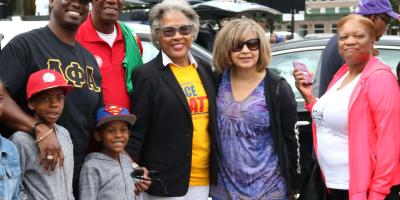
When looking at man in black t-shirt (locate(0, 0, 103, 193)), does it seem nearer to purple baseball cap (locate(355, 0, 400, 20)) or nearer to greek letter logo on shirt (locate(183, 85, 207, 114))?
greek letter logo on shirt (locate(183, 85, 207, 114))

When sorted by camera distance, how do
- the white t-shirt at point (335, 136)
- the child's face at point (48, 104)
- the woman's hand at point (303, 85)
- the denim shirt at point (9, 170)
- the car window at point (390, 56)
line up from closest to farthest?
1. the denim shirt at point (9, 170)
2. the child's face at point (48, 104)
3. the white t-shirt at point (335, 136)
4. the woman's hand at point (303, 85)
5. the car window at point (390, 56)

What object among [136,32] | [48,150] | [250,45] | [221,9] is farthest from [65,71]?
[221,9]

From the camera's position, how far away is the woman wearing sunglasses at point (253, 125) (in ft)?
14.4

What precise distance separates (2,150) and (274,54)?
3.96 m

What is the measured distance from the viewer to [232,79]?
4559 millimetres

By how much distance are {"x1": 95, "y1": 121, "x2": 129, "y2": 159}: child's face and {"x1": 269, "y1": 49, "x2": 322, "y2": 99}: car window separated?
3.07 metres

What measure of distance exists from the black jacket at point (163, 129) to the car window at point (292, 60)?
9.24ft

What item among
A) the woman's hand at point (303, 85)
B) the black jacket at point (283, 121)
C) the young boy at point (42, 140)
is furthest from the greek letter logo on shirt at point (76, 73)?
the woman's hand at point (303, 85)

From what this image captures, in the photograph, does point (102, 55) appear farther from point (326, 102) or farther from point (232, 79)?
point (326, 102)

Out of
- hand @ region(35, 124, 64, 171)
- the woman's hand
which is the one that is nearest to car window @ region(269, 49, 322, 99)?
the woman's hand

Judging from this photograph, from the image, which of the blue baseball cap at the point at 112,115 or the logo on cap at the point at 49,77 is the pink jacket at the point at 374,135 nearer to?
the blue baseball cap at the point at 112,115

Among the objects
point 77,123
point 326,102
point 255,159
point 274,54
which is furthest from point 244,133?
point 274,54

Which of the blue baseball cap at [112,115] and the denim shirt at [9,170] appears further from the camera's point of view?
the blue baseball cap at [112,115]

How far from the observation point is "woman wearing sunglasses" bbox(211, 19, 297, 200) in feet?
14.4
